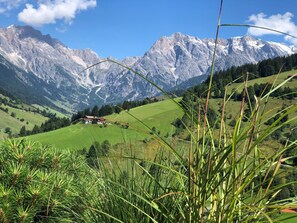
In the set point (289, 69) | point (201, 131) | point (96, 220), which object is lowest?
point (96, 220)

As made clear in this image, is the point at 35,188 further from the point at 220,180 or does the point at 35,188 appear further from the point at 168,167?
the point at 220,180

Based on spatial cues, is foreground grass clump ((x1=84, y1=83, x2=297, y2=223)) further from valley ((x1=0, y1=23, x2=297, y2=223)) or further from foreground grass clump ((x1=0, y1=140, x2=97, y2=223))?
foreground grass clump ((x1=0, y1=140, x2=97, y2=223))

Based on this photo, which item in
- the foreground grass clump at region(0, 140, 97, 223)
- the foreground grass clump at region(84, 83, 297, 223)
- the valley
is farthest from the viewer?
the foreground grass clump at region(0, 140, 97, 223)

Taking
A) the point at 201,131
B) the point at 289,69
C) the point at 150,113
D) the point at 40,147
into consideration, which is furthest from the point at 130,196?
the point at 289,69

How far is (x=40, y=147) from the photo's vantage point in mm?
4059

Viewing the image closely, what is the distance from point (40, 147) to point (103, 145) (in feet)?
2.25

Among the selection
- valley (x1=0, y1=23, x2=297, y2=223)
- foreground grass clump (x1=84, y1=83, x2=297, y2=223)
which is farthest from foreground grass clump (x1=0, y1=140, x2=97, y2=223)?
foreground grass clump (x1=84, y1=83, x2=297, y2=223)

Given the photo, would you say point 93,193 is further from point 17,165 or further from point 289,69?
point 289,69

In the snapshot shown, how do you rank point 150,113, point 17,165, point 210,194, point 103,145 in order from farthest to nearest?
point 150,113 < point 103,145 < point 17,165 < point 210,194

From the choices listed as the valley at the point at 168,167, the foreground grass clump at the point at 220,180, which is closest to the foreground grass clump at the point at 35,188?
the valley at the point at 168,167

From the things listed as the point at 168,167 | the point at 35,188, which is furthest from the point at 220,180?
the point at 35,188

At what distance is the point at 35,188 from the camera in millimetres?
3320

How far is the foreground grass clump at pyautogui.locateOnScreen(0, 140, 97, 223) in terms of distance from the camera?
10.5 feet

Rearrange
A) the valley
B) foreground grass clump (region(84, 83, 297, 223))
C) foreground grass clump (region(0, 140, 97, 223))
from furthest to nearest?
foreground grass clump (region(0, 140, 97, 223)) < the valley < foreground grass clump (region(84, 83, 297, 223))
